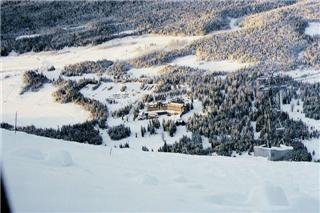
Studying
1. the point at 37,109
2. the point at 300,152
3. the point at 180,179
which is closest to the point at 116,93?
the point at 37,109

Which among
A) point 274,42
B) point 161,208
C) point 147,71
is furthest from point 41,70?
point 161,208

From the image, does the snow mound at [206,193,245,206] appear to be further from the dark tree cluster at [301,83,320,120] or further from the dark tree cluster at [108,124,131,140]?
the dark tree cluster at [301,83,320,120]

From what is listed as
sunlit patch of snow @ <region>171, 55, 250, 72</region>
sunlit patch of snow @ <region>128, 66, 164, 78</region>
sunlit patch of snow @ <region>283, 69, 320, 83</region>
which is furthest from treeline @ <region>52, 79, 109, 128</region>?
sunlit patch of snow @ <region>283, 69, 320, 83</region>

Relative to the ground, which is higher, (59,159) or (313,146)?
(59,159)

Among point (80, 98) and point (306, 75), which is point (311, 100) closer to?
point (306, 75)

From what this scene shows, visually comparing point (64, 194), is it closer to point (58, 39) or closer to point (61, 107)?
point (61, 107)

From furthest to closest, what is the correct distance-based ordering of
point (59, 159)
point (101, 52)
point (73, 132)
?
point (101, 52)
point (73, 132)
point (59, 159)

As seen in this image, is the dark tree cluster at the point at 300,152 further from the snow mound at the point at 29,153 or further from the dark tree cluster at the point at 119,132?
the snow mound at the point at 29,153
